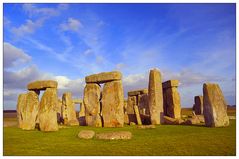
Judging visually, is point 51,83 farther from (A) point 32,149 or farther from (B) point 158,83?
(B) point 158,83

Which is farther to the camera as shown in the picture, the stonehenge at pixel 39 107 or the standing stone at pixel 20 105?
the standing stone at pixel 20 105

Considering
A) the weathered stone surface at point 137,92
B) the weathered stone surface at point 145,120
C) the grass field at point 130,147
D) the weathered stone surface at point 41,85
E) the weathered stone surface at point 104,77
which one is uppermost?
the weathered stone surface at point 104,77

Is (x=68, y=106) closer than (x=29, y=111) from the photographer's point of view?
No

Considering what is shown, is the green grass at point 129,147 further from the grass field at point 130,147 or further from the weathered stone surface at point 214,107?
the weathered stone surface at point 214,107

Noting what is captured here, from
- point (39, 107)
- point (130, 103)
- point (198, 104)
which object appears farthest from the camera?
point (130, 103)

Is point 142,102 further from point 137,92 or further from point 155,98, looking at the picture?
point 155,98

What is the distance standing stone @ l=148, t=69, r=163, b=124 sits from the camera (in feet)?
53.8

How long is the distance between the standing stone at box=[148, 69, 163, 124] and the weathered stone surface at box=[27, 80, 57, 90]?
6252 millimetres

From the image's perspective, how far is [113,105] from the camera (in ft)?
50.7

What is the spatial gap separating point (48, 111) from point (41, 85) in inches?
58.1

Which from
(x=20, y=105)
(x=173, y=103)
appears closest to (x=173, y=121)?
(x=173, y=103)

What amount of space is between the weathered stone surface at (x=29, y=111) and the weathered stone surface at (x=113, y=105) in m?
3.79

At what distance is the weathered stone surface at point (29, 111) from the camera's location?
1374cm

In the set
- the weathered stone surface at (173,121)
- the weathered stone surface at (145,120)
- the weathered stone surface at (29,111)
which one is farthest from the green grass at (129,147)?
the weathered stone surface at (145,120)
